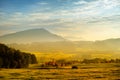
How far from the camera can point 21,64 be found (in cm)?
8394

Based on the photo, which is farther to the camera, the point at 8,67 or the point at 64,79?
the point at 8,67

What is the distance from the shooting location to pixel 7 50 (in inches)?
3221

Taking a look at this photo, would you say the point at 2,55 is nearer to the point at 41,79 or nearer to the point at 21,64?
the point at 21,64

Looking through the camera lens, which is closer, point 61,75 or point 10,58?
point 61,75

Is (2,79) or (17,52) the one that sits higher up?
(17,52)

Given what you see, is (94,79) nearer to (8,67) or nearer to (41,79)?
(41,79)

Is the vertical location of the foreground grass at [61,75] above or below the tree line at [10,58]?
below

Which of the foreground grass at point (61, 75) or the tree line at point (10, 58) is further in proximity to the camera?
the tree line at point (10, 58)

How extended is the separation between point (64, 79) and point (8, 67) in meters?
33.7

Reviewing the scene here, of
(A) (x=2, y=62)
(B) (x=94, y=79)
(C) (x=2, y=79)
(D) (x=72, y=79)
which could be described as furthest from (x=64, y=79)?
(A) (x=2, y=62)

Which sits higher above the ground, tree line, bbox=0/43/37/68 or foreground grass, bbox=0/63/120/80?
tree line, bbox=0/43/37/68

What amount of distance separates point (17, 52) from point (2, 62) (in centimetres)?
507

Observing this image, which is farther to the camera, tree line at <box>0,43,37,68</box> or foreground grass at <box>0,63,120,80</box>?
tree line at <box>0,43,37,68</box>

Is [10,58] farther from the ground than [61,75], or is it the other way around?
[10,58]
